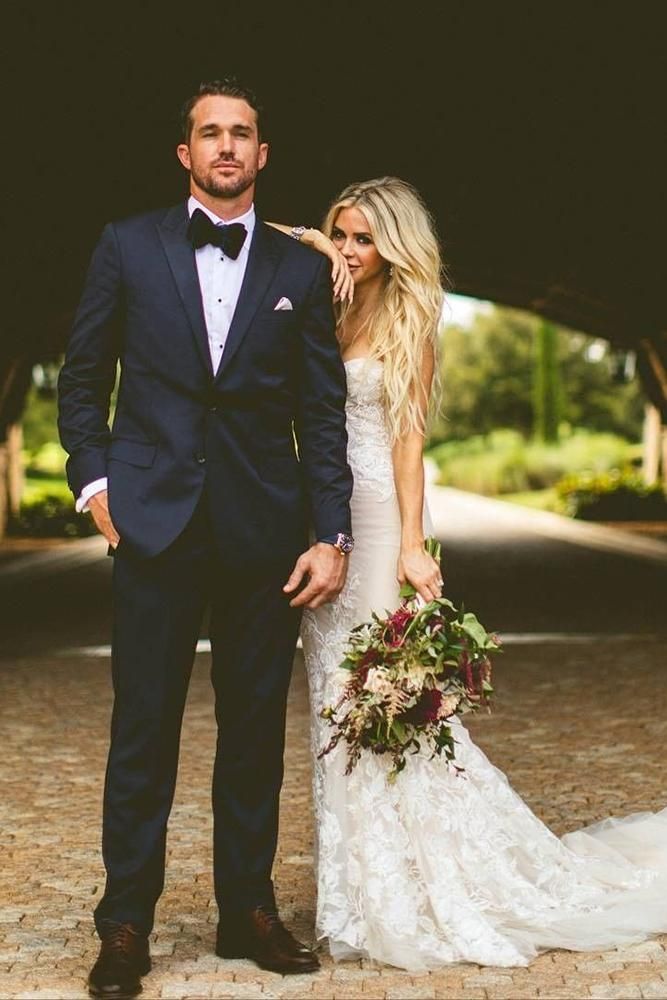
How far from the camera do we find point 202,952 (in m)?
4.43

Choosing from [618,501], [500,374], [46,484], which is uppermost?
[500,374]

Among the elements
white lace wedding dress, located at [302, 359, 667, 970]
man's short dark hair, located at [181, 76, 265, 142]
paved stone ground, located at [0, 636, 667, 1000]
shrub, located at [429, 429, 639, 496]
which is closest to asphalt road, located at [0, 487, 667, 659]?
paved stone ground, located at [0, 636, 667, 1000]

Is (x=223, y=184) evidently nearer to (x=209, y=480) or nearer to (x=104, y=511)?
(x=209, y=480)

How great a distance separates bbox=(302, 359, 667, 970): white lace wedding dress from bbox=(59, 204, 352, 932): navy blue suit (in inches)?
9.3

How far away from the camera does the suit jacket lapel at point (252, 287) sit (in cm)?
413

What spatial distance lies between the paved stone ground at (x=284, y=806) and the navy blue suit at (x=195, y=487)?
29 centimetres

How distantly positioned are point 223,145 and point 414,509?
46.5 inches

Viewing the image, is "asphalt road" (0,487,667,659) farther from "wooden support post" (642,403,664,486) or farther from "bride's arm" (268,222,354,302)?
"bride's arm" (268,222,354,302)

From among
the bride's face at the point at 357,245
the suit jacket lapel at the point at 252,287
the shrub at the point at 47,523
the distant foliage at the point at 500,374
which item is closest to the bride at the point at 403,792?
the bride's face at the point at 357,245

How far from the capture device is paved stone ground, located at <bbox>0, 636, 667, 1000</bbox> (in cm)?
414

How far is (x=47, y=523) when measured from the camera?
28594mm

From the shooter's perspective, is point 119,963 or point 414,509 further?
point 414,509

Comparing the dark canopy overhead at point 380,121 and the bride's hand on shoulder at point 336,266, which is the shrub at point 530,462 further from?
the bride's hand on shoulder at point 336,266

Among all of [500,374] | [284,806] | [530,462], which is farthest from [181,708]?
[500,374]
